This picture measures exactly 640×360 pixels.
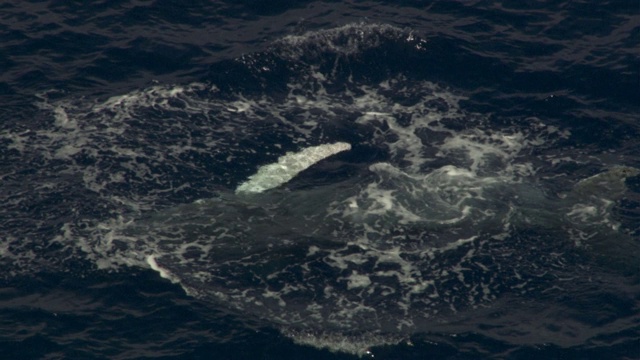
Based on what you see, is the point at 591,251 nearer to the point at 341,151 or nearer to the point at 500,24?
the point at 341,151

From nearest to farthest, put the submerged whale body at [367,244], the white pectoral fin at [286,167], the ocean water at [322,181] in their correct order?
1. the ocean water at [322,181]
2. the submerged whale body at [367,244]
3. the white pectoral fin at [286,167]

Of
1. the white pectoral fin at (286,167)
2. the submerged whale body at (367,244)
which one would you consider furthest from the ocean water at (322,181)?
the white pectoral fin at (286,167)

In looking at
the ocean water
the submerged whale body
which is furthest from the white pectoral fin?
the ocean water

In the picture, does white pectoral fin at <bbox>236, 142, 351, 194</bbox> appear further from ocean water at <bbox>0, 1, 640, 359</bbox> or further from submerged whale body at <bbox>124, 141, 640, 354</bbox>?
ocean water at <bbox>0, 1, 640, 359</bbox>

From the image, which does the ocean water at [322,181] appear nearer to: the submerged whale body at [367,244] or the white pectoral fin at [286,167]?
the submerged whale body at [367,244]

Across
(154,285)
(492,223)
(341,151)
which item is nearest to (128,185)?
(154,285)

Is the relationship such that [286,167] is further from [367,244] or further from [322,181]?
[367,244]
